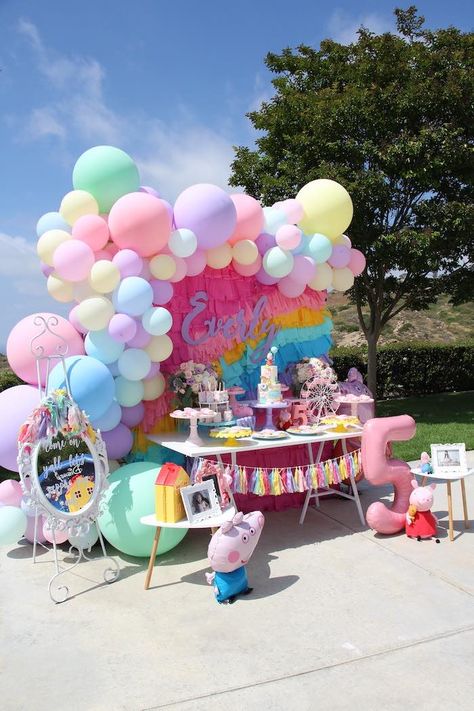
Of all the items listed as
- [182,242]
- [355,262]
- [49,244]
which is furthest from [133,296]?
[355,262]

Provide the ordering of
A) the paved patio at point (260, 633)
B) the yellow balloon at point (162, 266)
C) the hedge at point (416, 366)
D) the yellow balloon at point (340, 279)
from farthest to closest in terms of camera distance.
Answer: the hedge at point (416, 366)
the yellow balloon at point (340, 279)
the yellow balloon at point (162, 266)
the paved patio at point (260, 633)

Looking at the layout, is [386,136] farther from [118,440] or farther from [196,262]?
[118,440]

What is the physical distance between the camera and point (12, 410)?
4672mm

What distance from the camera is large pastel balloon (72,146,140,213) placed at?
15.7 ft

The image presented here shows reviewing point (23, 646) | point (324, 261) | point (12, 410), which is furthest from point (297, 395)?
point (23, 646)

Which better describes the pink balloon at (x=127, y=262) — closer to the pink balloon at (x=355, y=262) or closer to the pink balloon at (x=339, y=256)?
the pink balloon at (x=339, y=256)

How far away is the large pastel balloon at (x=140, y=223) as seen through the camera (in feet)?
14.9

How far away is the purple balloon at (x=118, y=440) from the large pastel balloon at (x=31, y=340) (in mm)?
728

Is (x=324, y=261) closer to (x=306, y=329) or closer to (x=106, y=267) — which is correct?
(x=306, y=329)

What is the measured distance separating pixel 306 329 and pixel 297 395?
721 millimetres

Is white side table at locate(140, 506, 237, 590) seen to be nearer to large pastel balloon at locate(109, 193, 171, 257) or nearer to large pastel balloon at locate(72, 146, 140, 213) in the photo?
large pastel balloon at locate(109, 193, 171, 257)

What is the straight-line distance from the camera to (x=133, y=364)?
466 cm

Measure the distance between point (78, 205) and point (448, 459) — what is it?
3863 millimetres

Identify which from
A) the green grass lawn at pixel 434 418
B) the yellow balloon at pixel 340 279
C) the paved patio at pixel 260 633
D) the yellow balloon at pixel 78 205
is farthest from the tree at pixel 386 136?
the paved patio at pixel 260 633
